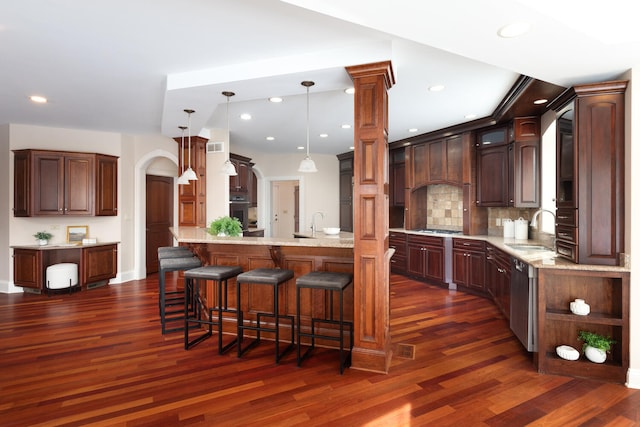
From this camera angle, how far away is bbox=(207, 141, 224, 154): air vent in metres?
5.51

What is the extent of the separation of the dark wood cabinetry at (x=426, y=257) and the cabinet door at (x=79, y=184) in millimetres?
5400

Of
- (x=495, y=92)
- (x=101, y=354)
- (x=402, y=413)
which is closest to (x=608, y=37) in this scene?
(x=495, y=92)

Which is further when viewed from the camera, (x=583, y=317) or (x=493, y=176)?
(x=493, y=176)

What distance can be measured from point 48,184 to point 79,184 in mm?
401

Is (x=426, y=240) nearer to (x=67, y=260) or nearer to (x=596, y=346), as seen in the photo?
(x=596, y=346)

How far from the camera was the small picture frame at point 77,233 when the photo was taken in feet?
18.3

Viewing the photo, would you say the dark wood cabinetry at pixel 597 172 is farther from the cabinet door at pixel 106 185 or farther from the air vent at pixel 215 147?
the cabinet door at pixel 106 185

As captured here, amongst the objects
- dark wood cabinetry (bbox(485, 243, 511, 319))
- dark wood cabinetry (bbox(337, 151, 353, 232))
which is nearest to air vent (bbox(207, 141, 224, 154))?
dark wood cabinetry (bbox(337, 151, 353, 232))

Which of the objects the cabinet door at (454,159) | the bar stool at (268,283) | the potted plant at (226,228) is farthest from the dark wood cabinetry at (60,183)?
the cabinet door at (454,159)

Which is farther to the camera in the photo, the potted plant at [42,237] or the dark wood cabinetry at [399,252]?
the dark wood cabinetry at [399,252]

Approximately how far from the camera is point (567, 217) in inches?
112

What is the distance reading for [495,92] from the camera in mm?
3701

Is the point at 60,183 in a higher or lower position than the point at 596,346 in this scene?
higher

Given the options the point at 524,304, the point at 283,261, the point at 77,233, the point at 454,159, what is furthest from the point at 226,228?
the point at 454,159
